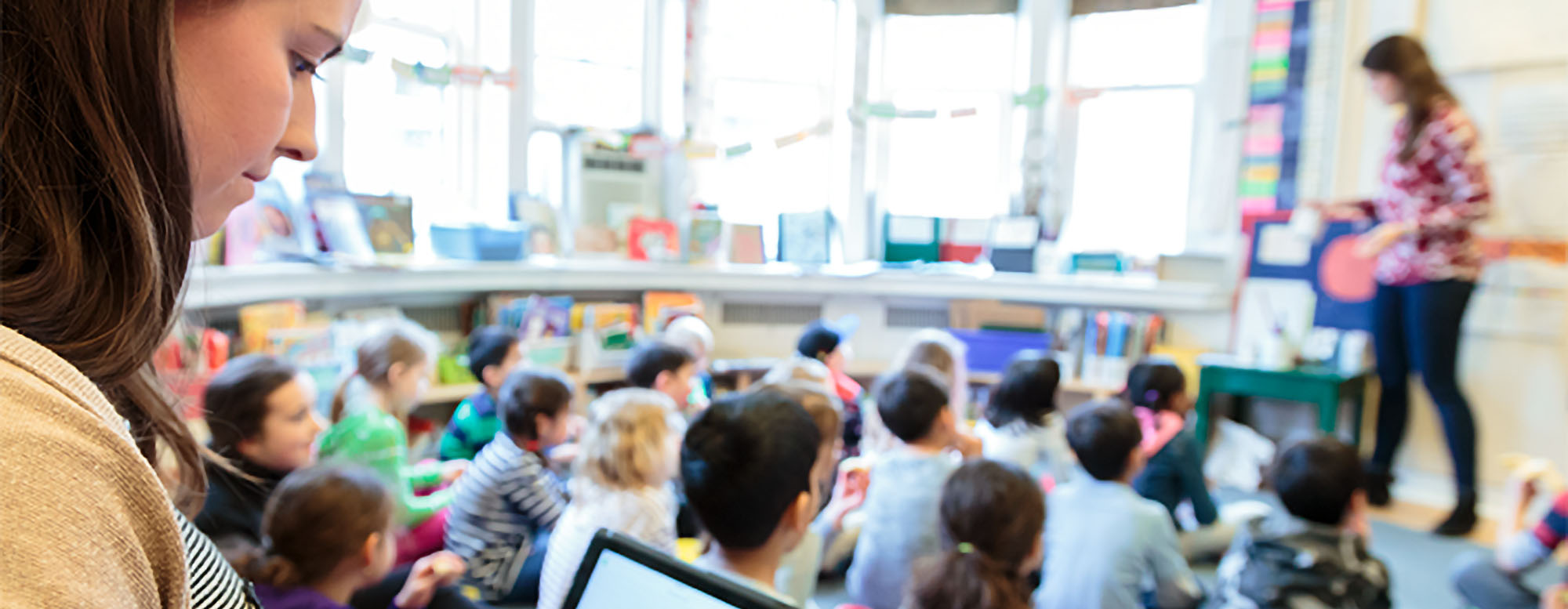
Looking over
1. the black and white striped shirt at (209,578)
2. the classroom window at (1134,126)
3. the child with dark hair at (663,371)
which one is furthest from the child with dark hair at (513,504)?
the classroom window at (1134,126)

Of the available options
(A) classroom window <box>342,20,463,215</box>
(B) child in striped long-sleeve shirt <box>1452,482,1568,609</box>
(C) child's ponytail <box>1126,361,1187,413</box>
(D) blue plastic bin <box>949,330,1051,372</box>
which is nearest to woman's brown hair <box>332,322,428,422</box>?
(A) classroom window <box>342,20,463,215</box>

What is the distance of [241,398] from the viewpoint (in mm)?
1829

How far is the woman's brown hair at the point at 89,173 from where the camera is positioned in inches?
10.8

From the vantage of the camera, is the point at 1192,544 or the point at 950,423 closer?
the point at 950,423

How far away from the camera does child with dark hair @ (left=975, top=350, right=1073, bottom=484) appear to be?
262 centimetres

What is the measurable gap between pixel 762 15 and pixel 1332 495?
3.98 metres

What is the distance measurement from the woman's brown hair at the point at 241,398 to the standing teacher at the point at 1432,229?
3251 millimetres

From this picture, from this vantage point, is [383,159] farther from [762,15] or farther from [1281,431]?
[1281,431]

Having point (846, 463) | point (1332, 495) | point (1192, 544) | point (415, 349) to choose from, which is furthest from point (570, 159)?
point (1332, 495)

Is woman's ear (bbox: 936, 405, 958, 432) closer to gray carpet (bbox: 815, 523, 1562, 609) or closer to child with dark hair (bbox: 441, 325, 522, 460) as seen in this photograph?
gray carpet (bbox: 815, 523, 1562, 609)

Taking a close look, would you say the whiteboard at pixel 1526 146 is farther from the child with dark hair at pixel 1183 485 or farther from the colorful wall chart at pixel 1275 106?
the child with dark hair at pixel 1183 485

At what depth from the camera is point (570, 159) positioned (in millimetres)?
4473

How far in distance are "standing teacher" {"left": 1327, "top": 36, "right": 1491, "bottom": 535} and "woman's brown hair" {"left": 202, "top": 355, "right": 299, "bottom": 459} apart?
325 cm

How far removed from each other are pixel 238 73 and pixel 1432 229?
3442mm
